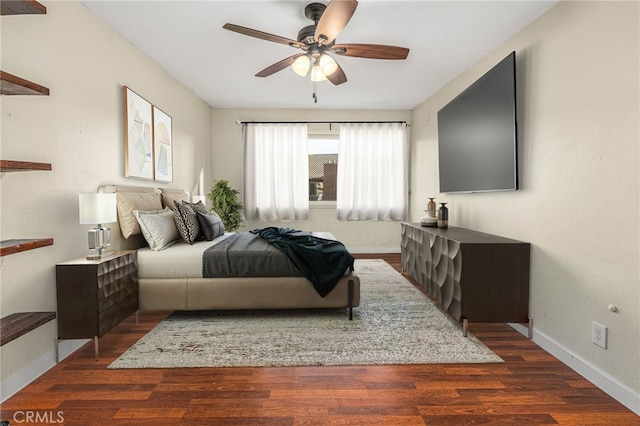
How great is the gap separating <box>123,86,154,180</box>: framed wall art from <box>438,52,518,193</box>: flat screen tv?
10.5 ft

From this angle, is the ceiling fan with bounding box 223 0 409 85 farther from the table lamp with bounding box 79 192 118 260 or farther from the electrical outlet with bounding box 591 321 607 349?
the electrical outlet with bounding box 591 321 607 349

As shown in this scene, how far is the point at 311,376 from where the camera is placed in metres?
1.97

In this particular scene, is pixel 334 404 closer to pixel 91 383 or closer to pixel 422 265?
pixel 91 383

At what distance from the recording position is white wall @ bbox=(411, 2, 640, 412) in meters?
→ 1.76

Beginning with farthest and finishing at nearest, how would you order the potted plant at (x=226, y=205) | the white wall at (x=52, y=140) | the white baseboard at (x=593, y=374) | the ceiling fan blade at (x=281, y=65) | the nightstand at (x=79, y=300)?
the potted plant at (x=226, y=205), the ceiling fan blade at (x=281, y=65), the nightstand at (x=79, y=300), the white wall at (x=52, y=140), the white baseboard at (x=593, y=374)

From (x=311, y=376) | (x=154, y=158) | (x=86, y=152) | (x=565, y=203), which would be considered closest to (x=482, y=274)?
(x=565, y=203)

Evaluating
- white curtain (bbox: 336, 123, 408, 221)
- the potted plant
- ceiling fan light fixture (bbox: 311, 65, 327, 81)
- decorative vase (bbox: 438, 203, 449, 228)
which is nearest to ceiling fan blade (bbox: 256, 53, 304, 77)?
ceiling fan light fixture (bbox: 311, 65, 327, 81)

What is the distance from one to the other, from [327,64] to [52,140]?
1.98 m

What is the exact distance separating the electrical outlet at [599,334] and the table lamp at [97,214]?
123 inches

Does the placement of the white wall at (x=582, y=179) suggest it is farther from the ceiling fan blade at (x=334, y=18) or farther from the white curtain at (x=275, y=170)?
the white curtain at (x=275, y=170)

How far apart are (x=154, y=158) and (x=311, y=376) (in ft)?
9.21

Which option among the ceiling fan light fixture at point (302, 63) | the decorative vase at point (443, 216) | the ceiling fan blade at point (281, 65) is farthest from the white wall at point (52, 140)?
the decorative vase at point (443, 216)

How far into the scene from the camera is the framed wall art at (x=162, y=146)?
3572 mm

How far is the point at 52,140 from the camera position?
2.16 meters
